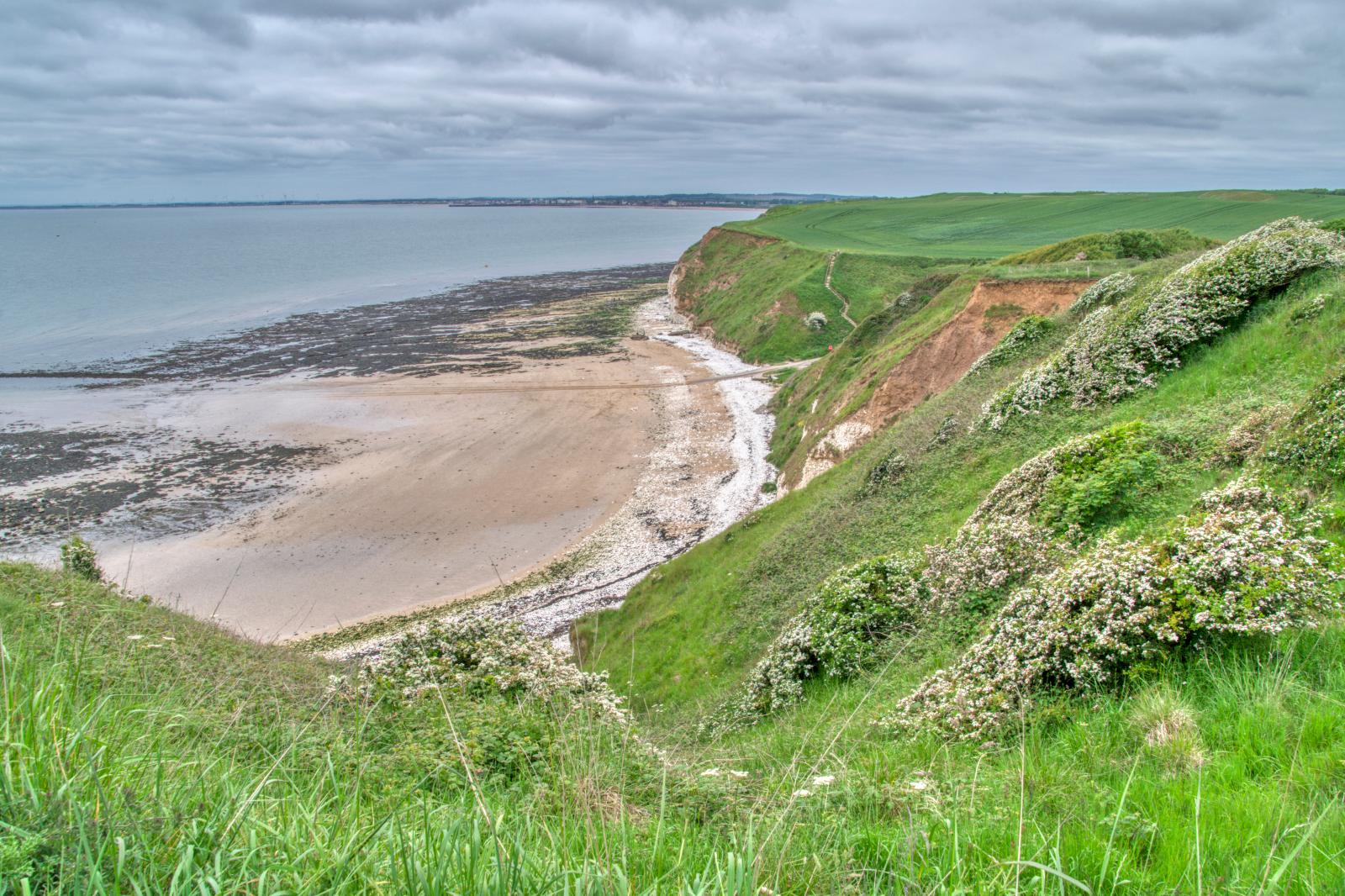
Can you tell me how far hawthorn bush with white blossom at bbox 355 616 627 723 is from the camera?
35.3 feet

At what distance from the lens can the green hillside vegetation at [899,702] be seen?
3.59 meters

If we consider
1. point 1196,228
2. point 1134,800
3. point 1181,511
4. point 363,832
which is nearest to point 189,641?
point 363,832

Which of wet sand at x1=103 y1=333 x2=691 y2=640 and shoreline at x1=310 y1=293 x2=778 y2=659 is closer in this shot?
shoreline at x1=310 y1=293 x2=778 y2=659

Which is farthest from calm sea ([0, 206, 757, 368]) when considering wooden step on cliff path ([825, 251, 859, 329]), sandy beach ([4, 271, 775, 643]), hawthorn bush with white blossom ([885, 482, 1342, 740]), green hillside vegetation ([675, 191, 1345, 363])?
hawthorn bush with white blossom ([885, 482, 1342, 740])

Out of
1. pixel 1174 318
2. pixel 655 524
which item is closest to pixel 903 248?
pixel 655 524

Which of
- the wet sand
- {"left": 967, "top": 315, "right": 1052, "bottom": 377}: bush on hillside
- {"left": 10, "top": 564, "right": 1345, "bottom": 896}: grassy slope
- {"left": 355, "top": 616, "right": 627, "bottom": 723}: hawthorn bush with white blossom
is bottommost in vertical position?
the wet sand

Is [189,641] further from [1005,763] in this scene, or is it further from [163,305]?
[163,305]

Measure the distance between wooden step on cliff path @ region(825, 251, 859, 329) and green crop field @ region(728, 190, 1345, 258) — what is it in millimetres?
9693

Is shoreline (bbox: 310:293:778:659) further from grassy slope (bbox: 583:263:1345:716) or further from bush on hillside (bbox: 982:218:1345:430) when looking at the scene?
bush on hillside (bbox: 982:218:1345:430)

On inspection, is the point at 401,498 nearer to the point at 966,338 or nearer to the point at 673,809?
the point at 966,338

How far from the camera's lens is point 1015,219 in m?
109

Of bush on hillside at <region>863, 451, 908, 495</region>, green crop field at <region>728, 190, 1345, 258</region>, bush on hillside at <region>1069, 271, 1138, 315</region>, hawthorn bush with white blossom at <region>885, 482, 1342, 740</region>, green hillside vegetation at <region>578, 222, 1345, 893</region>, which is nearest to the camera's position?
green hillside vegetation at <region>578, 222, 1345, 893</region>

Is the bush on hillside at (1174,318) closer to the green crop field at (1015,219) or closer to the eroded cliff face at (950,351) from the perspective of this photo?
the eroded cliff face at (950,351)

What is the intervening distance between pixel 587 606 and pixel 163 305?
98268 mm
